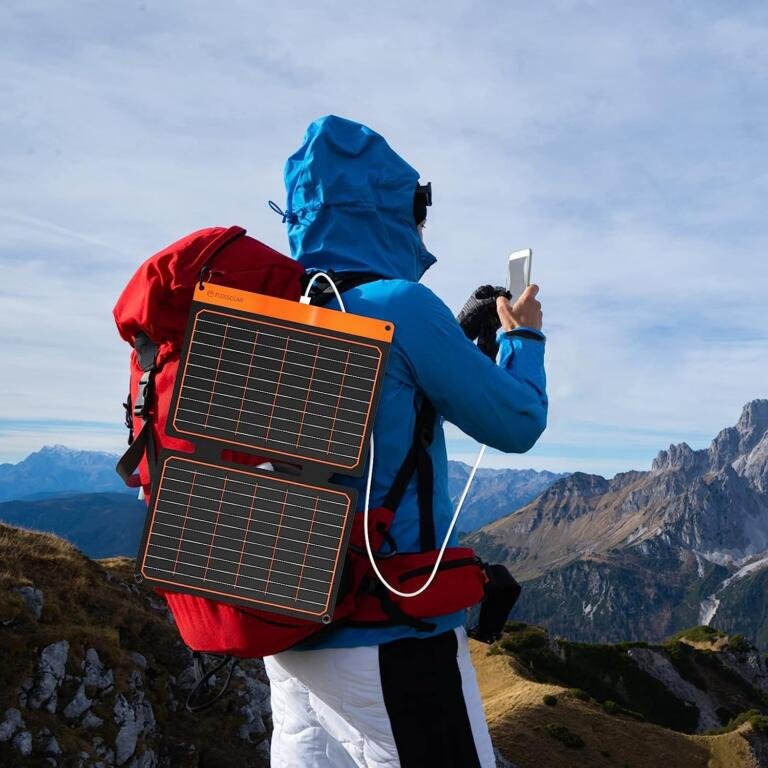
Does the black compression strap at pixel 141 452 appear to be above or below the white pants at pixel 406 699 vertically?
above

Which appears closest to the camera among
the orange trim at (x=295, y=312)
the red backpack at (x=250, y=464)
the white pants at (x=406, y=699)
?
the orange trim at (x=295, y=312)

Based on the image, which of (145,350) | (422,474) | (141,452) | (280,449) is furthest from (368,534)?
(145,350)

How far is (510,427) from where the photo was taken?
4137mm

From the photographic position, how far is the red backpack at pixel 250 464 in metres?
3.93

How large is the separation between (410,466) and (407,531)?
1.23 ft

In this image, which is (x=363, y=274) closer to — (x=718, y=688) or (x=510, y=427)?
(x=510, y=427)

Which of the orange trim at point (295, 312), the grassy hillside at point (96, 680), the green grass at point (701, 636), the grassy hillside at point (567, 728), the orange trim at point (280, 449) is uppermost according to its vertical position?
the orange trim at point (295, 312)

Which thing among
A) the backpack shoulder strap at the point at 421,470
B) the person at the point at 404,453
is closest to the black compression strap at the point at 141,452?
the person at the point at 404,453

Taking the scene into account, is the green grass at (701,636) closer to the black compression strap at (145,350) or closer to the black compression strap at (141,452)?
the black compression strap at (141,452)

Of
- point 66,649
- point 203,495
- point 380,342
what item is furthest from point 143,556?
point 66,649

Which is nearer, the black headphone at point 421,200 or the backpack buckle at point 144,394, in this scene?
the backpack buckle at point 144,394

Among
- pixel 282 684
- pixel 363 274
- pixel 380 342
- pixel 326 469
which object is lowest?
pixel 282 684

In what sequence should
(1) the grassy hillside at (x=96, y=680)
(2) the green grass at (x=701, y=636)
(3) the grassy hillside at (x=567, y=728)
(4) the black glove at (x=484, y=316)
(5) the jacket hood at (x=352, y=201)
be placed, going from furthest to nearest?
(2) the green grass at (x=701, y=636), (3) the grassy hillside at (x=567, y=728), (1) the grassy hillside at (x=96, y=680), (4) the black glove at (x=484, y=316), (5) the jacket hood at (x=352, y=201)

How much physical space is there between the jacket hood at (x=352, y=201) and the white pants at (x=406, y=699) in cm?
231
